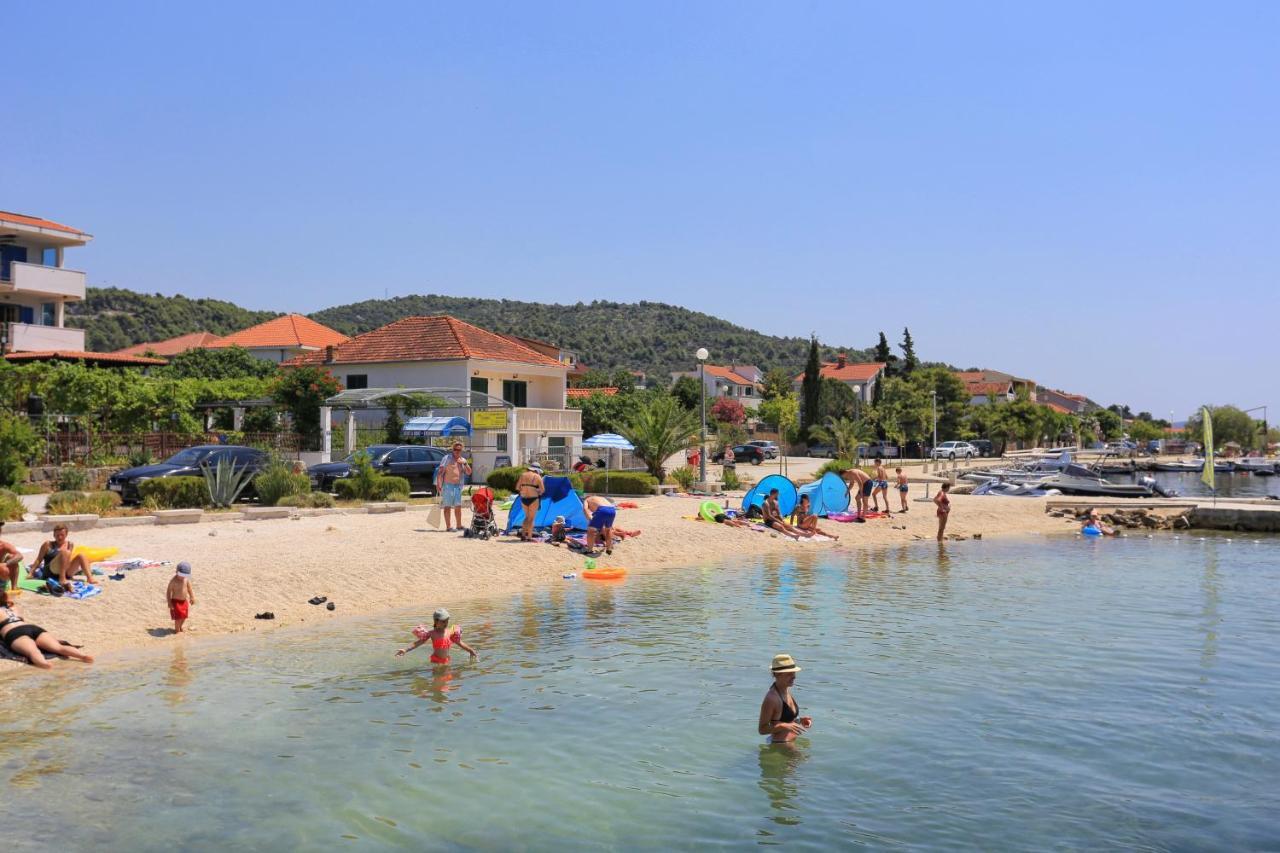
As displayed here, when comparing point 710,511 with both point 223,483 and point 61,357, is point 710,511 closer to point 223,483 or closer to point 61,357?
point 223,483

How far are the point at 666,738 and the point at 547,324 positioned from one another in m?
146

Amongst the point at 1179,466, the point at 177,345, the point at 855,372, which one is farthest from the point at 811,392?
the point at 177,345

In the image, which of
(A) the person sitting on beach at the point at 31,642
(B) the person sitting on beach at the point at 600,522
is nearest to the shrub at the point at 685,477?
(B) the person sitting on beach at the point at 600,522

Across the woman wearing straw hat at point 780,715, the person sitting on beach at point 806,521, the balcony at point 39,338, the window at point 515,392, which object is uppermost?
the balcony at point 39,338

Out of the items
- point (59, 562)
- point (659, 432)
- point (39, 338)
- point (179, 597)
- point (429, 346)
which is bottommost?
point (179, 597)

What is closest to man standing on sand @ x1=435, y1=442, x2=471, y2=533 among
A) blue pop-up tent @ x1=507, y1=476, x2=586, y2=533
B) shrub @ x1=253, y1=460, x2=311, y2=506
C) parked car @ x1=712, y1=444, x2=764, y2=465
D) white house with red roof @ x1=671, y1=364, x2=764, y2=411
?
blue pop-up tent @ x1=507, y1=476, x2=586, y2=533

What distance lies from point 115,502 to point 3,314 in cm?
2406

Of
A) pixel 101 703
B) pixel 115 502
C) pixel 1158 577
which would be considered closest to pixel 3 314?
pixel 115 502

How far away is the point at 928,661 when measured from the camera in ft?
44.6

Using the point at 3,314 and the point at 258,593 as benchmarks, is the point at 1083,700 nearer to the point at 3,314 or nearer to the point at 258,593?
the point at 258,593

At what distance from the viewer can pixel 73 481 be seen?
25281mm

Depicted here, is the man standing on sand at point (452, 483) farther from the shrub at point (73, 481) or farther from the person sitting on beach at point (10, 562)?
the shrub at point (73, 481)

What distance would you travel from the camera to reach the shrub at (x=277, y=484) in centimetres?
2478

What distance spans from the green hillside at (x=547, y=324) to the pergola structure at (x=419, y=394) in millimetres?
68107
